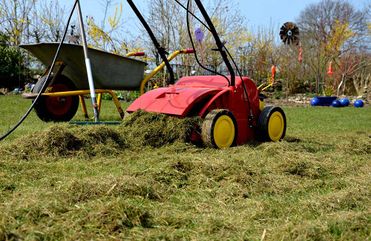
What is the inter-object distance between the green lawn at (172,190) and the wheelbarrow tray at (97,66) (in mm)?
2782

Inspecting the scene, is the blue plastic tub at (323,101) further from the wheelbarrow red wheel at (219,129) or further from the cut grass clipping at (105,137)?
the cut grass clipping at (105,137)

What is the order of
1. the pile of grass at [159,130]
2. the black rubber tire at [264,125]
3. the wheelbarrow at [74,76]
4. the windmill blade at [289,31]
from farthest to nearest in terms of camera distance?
the windmill blade at [289,31] < the wheelbarrow at [74,76] < the black rubber tire at [264,125] < the pile of grass at [159,130]

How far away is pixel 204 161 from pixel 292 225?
1327 mm

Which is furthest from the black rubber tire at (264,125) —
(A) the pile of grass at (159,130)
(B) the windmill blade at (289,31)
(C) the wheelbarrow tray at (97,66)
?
(B) the windmill blade at (289,31)

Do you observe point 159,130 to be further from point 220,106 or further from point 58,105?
point 58,105

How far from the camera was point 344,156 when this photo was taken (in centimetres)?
405

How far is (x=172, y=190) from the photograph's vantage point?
275 centimetres

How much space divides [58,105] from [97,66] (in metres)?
0.83

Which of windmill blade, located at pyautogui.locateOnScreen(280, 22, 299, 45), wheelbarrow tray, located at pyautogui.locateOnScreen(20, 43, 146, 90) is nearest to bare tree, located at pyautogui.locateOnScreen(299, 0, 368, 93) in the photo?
windmill blade, located at pyautogui.locateOnScreen(280, 22, 299, 45)

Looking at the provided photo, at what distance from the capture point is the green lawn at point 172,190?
1980 mm

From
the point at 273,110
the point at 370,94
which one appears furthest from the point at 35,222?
the point at 370,94

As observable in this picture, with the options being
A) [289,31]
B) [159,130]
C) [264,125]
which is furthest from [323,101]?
[289,31]

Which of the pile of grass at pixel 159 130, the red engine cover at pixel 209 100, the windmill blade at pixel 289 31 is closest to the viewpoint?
the pile of grass at pixel 159 130

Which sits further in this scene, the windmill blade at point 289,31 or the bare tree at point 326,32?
the windmill blade at point 289,31
